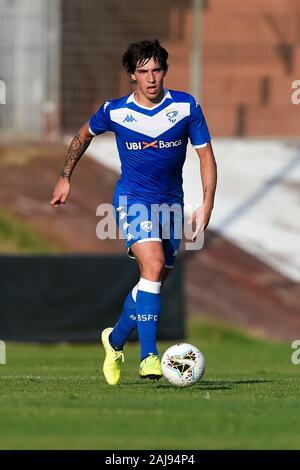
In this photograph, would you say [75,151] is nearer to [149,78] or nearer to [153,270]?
[149,78]

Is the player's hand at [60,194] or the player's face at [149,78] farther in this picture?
the player's hand at [60,194]

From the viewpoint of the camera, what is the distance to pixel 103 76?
1363 inches

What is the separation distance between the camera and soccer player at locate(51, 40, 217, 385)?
9.84 meters

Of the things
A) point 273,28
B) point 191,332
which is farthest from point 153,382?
point 273,28

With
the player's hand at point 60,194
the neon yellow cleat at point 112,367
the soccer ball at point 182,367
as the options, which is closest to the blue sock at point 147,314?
the soccer ball at point 182,367

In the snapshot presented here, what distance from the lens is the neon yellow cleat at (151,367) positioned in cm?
972

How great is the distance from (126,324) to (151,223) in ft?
2.82

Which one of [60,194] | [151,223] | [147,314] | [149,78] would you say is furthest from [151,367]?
[149,78]

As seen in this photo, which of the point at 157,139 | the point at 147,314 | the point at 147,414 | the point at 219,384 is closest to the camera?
the point at 147,414

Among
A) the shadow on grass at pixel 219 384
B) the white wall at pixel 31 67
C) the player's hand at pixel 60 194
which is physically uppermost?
the white wall at pixel 31 67

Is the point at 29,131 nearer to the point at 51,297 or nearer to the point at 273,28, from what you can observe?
the point at 273,28

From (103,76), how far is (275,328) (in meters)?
10.7

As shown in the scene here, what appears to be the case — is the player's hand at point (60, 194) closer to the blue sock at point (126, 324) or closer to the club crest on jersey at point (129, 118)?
the club crest on jersey at point (129, 118)

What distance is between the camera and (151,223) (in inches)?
389
